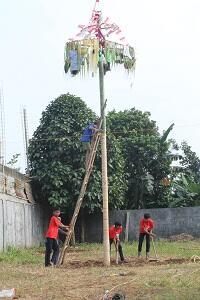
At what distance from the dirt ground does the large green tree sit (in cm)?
1005

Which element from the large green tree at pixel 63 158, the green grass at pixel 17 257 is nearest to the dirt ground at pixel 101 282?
the green grass at pixel 17 257

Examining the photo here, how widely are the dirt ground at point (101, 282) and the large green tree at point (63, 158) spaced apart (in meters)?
10.0

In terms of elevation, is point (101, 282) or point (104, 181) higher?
point (104, 181)

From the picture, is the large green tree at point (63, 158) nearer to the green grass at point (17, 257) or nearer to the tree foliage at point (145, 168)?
the tree foliage at point (145, 168)

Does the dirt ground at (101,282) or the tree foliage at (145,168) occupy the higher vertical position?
the tree foliage at (145,168)

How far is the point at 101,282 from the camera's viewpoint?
10617 mm

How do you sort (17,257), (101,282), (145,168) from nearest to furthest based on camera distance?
(101,282), (17,257), (145,168)

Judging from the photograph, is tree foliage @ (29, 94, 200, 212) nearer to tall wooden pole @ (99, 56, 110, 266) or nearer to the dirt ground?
tall wooden pole @ (99, 56, 110, 266)

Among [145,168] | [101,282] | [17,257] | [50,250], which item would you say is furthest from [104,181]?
[145,168]

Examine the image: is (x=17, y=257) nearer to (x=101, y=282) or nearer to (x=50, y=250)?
(x=50, y=250)

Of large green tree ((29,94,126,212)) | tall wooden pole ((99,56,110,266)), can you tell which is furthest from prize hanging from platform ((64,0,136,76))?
large green tree ((29,94,126,212))

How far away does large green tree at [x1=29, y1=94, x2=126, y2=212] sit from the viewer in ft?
78.3

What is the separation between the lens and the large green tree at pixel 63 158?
2388cm

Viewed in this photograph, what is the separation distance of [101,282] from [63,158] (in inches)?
548
